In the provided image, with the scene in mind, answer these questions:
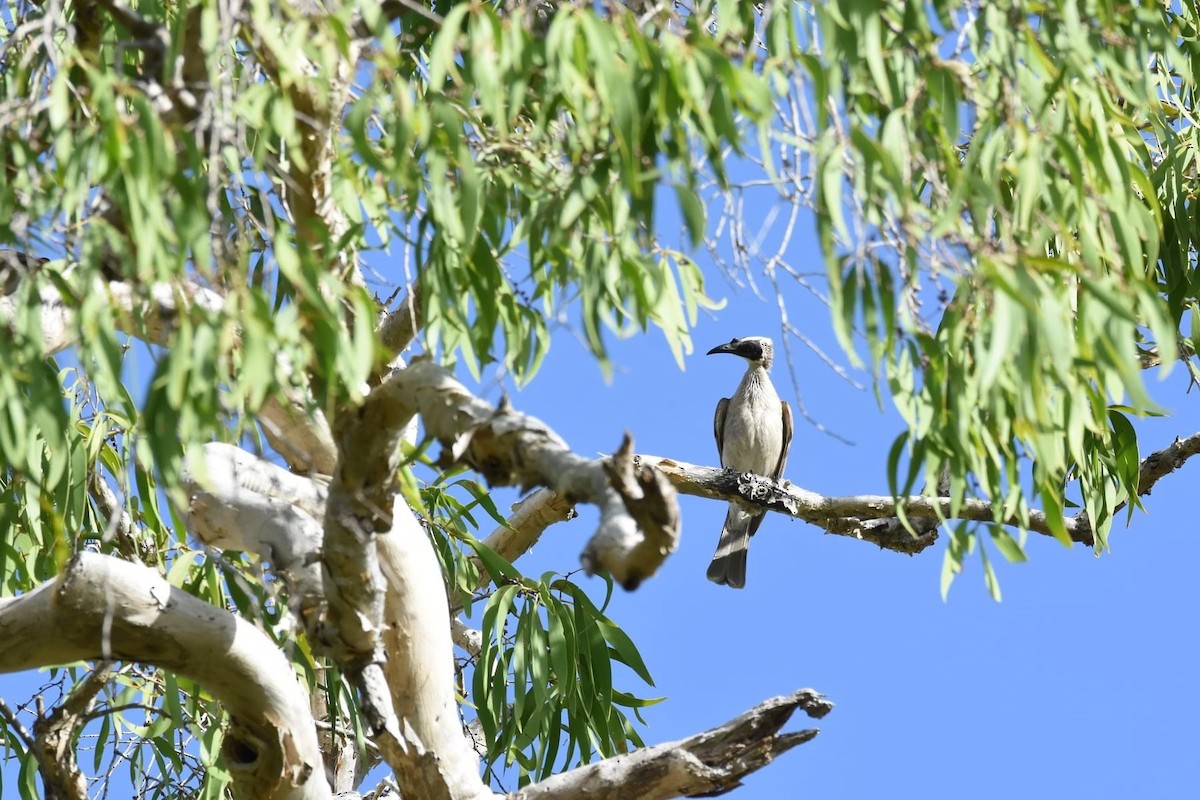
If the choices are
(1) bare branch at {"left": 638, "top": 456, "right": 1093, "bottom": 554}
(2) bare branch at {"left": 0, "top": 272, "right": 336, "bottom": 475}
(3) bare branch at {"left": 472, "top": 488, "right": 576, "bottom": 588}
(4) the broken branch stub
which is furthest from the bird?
(4) the broken branch stub

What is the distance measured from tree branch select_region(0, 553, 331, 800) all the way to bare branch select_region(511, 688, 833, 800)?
0.68 meters

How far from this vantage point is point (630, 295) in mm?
2393

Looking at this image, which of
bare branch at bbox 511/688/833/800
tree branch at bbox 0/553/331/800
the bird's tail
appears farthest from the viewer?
the bird's tail

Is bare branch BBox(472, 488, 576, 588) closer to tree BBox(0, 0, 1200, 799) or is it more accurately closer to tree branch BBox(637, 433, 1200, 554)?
tree branch BBox(637, 433, 1200, 554)

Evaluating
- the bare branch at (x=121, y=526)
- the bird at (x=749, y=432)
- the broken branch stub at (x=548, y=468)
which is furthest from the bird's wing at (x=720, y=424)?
the broken branch stub at (x=548, y=468)

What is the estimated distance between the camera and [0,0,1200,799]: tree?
1.89m

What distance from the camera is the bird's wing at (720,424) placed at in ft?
26.0

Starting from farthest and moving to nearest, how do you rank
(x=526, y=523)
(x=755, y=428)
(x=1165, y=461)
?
(x=755, y=428) → (x=526, y=523) → (x=1165, y=461)

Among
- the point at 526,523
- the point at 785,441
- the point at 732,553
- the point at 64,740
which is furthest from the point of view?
the point at 785,441

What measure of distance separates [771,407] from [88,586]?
527 cm

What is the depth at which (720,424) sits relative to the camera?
7.97 m

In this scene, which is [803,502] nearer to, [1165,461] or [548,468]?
[1165,461]

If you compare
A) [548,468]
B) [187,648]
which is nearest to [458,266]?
[548,468]

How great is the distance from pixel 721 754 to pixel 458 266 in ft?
3.59
